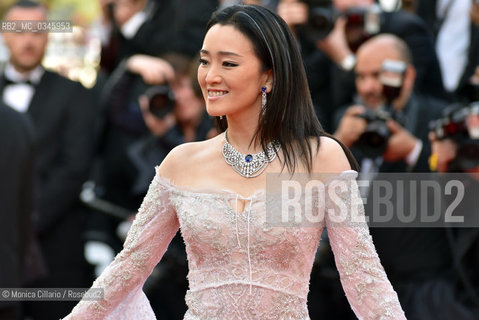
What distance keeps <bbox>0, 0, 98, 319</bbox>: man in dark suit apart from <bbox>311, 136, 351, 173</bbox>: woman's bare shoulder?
12.5 feet

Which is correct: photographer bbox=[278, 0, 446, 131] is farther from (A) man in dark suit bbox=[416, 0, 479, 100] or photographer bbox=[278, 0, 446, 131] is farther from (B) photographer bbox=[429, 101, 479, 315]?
(B) photographer bbox=[429, 101, 479, 315]

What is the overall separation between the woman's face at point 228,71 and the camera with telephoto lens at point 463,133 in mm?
2016

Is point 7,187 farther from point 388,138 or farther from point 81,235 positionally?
point 388,138

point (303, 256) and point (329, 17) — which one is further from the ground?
point (329, 17)

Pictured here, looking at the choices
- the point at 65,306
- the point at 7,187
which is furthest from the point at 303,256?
the point at 65,306

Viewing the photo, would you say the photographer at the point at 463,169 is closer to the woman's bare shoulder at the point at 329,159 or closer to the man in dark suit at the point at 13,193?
the woman's bare shoulder at the point at 329,159

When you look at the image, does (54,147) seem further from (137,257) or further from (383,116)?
(137,257)

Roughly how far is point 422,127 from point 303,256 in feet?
8.35

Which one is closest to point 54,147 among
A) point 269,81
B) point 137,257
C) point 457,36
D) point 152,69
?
point 152,69

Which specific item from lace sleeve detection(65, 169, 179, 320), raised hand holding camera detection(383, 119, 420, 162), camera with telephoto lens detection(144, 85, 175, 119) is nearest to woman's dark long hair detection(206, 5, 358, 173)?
lace sleeve detection(65, 169, 179, 320)

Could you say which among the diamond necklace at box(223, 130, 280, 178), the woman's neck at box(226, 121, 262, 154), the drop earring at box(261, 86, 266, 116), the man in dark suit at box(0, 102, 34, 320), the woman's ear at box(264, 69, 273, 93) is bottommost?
the man in dark suit at box(0, 102, 34, 320)

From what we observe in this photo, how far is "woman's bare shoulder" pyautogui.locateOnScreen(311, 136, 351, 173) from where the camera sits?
3264 mm

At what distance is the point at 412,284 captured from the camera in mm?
5500

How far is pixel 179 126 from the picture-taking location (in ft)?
21.5
